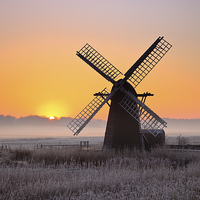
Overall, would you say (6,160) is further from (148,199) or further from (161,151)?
(148,199)

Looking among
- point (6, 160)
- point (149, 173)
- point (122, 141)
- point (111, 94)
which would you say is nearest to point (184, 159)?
point (122, 141)

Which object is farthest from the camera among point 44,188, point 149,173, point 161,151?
point 161,151

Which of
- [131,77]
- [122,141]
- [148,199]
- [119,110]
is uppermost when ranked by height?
[131,77]

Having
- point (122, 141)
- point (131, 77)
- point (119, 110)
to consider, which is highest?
point (131, 77)

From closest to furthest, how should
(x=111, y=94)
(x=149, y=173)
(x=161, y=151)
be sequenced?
1. (x=149, y=173)
2. (x=161, y=151)
3. (x=111, y=94)

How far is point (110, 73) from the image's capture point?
75.8 feet

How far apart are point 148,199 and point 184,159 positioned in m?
12.0

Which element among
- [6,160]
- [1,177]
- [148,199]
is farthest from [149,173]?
[6,160]

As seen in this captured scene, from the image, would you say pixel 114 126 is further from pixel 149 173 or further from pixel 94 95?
pixel 149 173

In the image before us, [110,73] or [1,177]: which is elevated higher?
[110,73]

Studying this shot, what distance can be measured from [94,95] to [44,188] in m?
14.9

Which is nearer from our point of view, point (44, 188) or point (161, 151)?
point (44, 188)

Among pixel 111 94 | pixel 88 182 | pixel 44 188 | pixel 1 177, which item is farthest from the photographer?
pixel 111 94

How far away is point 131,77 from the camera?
2252 cm
